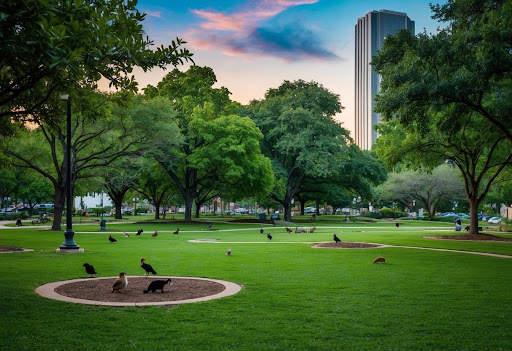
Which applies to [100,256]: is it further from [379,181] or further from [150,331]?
[379,181]

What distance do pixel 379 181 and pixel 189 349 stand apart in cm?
5798

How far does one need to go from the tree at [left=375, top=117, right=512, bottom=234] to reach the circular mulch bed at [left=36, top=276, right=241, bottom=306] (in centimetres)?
2203

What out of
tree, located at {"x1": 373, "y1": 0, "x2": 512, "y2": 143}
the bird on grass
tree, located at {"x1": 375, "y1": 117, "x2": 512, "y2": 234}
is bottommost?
the bird on grass

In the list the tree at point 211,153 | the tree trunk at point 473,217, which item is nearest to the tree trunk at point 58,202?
Result: the tree at point 211,153

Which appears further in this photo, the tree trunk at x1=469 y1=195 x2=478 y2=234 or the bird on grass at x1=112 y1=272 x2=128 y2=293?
the tree trunk at x1=469 y1=195 x2=478 y2=234

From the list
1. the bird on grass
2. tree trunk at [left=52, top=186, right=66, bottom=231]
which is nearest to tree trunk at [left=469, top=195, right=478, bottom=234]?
the bird on grass

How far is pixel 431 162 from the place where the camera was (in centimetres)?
3584

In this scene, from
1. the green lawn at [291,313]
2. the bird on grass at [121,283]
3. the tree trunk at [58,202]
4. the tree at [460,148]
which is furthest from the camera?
the tree trunk at [58,202]

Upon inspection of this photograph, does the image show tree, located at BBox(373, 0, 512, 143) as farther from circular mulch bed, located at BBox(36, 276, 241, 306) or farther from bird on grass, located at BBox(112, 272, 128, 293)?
bird on grass, located at BBox(112, 272, 128, 293)

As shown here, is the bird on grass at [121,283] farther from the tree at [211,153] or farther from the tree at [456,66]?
the tree at [211,153]

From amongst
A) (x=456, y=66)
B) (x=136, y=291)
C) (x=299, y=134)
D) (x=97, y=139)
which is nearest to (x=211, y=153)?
(x=97, y=139)

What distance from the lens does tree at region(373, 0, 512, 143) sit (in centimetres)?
1902

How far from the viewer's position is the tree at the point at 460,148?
30.9m

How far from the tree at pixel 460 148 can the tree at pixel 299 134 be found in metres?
16.6
